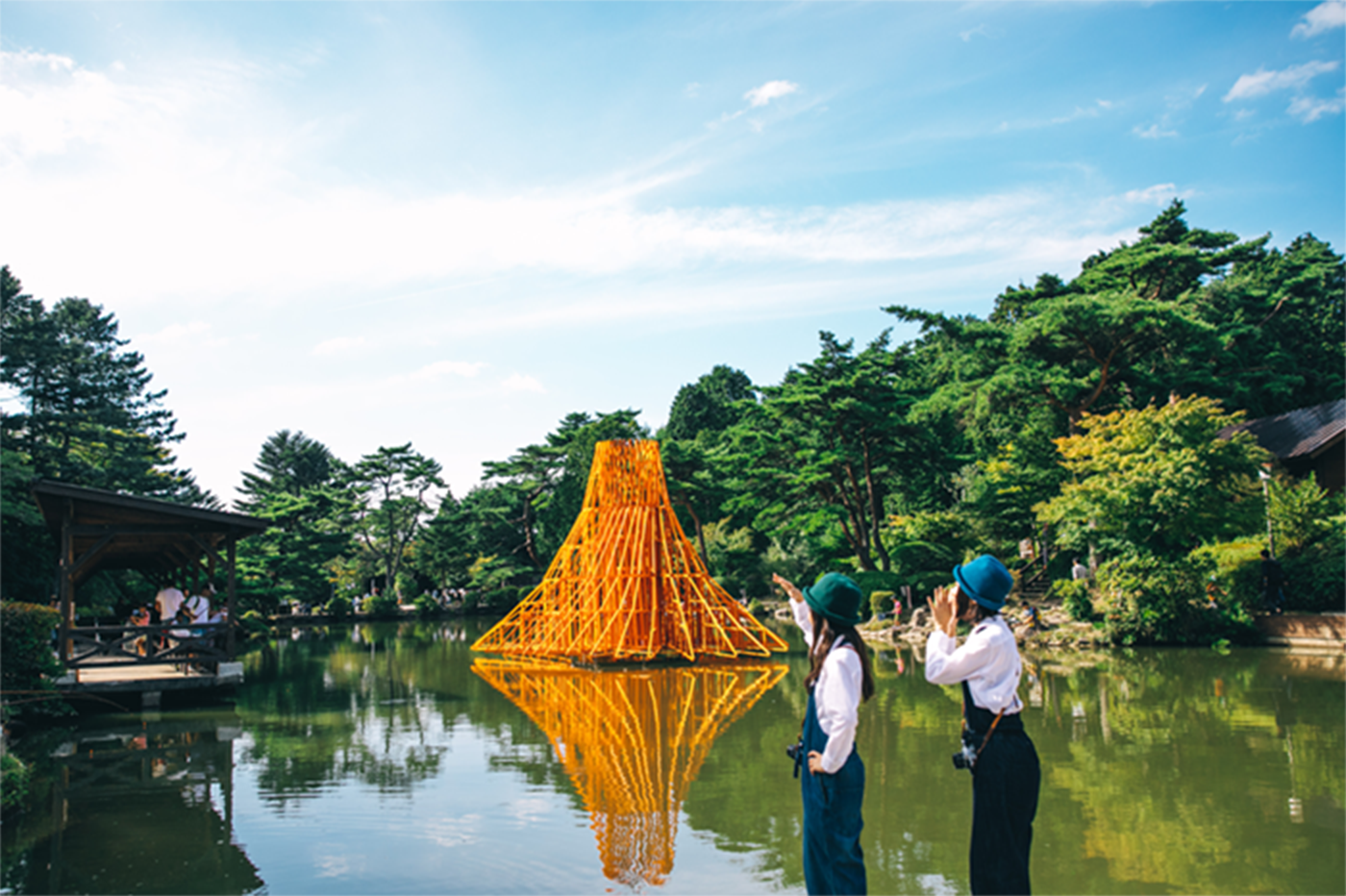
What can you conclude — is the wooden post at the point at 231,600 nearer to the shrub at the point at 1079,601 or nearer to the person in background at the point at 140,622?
the person in background at the point at 140,622

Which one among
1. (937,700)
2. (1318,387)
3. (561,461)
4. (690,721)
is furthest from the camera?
(561,461)

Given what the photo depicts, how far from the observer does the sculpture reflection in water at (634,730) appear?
5.82 m

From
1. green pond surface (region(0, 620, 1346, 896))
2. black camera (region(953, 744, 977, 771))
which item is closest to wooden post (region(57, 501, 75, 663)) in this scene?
green pond surface (region(0, 620, 1346, 896))

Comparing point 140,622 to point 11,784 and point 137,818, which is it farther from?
point 137,818

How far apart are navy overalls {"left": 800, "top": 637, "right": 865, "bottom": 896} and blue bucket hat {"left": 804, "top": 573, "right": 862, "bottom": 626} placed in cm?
31

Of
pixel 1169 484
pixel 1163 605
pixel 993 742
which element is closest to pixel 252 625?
pixel 1163 605

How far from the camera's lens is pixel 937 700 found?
1106 cm

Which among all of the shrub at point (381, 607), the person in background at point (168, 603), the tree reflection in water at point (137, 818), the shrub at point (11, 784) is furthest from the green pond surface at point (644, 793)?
the shrub at point (381, 607)

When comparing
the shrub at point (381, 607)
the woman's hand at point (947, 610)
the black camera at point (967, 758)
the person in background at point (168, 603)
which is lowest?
the shrub at point (381, 607)

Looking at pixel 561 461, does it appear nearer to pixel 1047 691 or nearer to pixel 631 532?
pixel 631 532

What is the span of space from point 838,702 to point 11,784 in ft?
20.3

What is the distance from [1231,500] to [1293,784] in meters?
11.8

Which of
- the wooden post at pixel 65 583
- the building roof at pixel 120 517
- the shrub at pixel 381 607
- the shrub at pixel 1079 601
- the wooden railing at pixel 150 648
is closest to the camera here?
the building roof at pixel 120 517

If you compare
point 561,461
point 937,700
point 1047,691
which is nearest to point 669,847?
point 937,700
